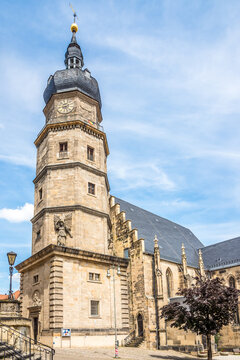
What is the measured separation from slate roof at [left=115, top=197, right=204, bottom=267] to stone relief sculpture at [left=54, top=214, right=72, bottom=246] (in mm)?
8478

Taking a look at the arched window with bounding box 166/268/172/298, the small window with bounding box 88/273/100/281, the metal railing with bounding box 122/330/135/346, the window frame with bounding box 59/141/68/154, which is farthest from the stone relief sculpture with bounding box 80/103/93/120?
the metal railing with bounding box 122/330/135/346

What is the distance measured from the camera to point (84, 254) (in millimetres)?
26203

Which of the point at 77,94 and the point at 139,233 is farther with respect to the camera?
the point at 139,233

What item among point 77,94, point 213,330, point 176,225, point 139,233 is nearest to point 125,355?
point 213,330

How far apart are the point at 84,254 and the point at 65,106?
46.6 ft

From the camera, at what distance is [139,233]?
114 feet

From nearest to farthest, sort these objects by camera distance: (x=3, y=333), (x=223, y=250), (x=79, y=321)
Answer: (x=3, y=333) < (x=79, y=321) < (x=223, y=250)

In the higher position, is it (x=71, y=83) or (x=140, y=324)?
(x=71, y=83)

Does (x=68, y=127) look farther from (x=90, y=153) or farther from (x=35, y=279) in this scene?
(x=35, y=279)

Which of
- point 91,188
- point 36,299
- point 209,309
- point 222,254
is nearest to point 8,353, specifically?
point 209,309

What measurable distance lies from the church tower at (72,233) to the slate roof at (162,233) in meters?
5.64

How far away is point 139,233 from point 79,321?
→ 1241 centimetres

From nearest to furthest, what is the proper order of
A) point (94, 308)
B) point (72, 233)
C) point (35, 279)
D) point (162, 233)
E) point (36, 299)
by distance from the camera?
point (36, 299) → point (94, 308) → point (35, 279) → point (72, 233) → point (162, 233)

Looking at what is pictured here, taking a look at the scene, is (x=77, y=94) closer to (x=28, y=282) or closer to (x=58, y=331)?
(x=28, y=282)
